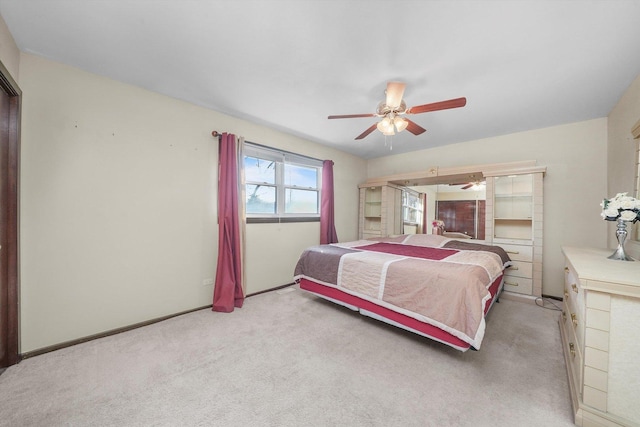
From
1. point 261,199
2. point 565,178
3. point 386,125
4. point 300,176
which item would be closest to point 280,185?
point 261,199

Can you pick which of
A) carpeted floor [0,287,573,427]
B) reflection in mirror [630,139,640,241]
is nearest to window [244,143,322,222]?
carpeted floor [0,287,573,427]

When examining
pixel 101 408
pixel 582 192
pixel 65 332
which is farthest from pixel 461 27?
pixel 65 332

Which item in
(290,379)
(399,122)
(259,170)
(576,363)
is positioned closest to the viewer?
(576,363)

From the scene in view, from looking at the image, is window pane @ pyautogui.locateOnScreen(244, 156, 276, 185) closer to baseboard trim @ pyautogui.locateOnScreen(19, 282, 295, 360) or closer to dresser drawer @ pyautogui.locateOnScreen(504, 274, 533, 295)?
baseboard trim @ pyautogui.locateOnScreen(19, 282, 295, 360)

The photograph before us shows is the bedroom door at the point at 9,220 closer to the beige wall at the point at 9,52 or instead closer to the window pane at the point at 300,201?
the beige wall at the point at 9,52

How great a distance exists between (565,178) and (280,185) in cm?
401

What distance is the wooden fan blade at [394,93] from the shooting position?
1.93 m

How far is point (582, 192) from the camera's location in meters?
2.96

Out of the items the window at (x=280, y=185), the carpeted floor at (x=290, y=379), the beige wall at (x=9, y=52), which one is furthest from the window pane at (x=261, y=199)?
the beige wall at (x=9, y=52)

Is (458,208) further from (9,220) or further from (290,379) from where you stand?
(9,220)

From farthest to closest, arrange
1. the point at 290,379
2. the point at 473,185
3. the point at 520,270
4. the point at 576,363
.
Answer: the point at 473,185
the point at 520,270
the point at 290,379
the point at 576,363

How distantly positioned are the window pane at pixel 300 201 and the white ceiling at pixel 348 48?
4.88 ft

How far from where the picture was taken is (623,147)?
2.36 m

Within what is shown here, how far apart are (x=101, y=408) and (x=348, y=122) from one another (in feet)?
11.3
